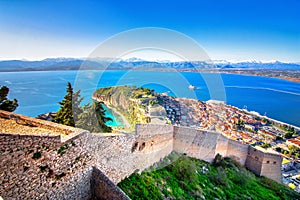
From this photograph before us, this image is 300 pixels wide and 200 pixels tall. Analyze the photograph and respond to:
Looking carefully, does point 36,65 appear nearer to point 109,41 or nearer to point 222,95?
point 109,41

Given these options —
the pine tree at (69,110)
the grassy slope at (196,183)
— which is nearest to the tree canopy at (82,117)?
the pine tree at (69,110)

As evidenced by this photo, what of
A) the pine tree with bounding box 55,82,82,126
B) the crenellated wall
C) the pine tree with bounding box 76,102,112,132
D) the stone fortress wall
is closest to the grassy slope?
the stone fortress wall

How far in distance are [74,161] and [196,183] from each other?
16.8ft

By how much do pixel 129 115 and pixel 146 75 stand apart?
9.53 ft

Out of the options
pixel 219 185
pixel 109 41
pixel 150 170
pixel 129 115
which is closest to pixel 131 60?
pixel 109 41

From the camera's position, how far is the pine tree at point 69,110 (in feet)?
22.2

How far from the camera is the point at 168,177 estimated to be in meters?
6.08

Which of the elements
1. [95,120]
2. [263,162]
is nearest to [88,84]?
[95,120]

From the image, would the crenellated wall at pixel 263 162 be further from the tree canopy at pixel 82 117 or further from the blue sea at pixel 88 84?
the tree canopy at pixel 82 117

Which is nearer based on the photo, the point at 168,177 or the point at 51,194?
the point at 51,194

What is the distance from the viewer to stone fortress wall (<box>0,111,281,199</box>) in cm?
250

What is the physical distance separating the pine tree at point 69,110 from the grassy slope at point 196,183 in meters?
3.38

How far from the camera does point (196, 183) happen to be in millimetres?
6820

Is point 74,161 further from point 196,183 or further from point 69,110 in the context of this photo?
point 196,183
